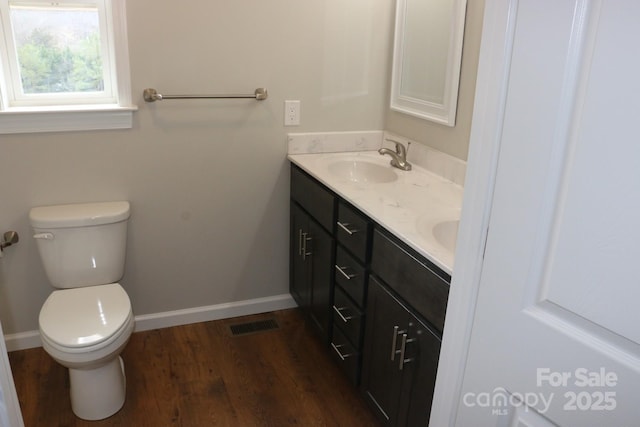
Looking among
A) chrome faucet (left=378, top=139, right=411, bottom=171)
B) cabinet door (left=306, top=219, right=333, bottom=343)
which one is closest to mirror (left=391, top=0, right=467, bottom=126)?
chrome faucet (left=378, top=139, right=411, bottom=171)

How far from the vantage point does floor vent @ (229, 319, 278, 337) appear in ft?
8.90

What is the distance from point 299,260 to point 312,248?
0.80 ft

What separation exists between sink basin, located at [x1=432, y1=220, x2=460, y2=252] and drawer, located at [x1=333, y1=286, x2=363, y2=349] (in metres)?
0.46

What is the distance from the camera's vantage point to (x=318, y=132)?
2711mm

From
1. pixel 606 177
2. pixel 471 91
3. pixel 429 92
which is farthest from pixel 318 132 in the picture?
pixel 606 177

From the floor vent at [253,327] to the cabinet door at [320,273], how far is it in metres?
0.33

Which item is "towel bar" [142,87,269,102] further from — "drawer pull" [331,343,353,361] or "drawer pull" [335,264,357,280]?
"drawer pull" [331,343,353,361]

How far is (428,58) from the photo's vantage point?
2.38 m

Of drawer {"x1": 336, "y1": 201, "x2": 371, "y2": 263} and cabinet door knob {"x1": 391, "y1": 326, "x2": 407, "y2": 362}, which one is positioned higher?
drawer {"x1": 336, "y1": 201, "x2": 371, "y2": 263}

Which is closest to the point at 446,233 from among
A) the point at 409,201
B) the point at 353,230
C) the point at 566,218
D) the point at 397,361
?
the point at 409,201

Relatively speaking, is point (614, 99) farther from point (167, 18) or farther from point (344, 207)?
point (167, 18)

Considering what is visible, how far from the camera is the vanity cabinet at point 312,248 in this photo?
2.28 metres

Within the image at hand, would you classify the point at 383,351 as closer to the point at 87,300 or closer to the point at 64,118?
the point at 87,300

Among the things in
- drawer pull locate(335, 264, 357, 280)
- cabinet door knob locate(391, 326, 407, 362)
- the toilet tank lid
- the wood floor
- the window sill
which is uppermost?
the window sill
